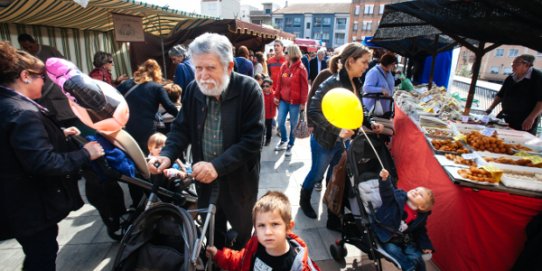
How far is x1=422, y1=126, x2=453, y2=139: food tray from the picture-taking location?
330 cm

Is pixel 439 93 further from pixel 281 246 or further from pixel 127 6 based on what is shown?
pixel 127 6

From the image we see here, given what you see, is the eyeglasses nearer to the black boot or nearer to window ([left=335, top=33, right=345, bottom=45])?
the black boot

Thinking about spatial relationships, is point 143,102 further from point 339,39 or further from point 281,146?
point 339,39

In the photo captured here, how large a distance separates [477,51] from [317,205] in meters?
3.47

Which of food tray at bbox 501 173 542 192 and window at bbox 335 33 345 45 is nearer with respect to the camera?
food tray at bbox 501 173 542 192

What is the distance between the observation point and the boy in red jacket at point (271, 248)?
1.63 m

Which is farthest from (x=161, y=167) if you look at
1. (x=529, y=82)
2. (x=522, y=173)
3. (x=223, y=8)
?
(x=223, y=8)

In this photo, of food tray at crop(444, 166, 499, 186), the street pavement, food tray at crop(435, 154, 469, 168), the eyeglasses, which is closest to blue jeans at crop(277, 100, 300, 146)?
the street pavement

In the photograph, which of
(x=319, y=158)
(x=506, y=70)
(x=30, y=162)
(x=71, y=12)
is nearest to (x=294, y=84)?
(x=319, y=158)

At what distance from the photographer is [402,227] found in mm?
2244

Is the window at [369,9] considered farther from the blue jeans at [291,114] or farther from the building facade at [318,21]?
the blue jeans at [291,114]

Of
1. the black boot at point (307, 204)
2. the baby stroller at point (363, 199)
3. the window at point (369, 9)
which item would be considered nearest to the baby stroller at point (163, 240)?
the baby stroller at point (363, 199)

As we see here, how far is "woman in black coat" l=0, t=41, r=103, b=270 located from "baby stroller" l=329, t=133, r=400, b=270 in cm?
204

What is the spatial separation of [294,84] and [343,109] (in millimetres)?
3058
